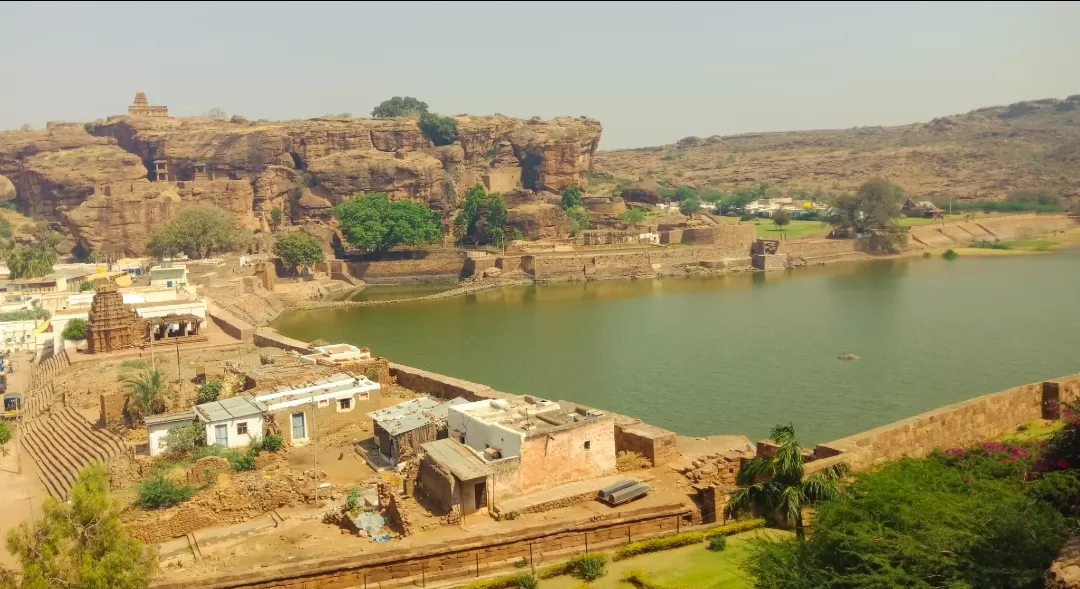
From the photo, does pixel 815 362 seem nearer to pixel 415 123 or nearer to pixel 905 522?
pixel 905 522

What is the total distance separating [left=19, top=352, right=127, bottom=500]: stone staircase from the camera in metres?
15.2

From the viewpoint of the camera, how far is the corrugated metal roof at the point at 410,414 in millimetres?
13922

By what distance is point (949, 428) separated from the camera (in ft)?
37.6

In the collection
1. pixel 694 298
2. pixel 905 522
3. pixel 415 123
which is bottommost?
pixel 694 298

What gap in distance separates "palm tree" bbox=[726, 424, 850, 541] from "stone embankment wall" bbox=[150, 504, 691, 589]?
3.22ft

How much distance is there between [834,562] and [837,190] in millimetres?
86301

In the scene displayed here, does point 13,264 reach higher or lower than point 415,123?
lower

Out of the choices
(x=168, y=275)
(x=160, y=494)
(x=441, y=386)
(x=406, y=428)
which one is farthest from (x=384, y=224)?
(x=160, y=494)

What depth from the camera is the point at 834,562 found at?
22.8 ft

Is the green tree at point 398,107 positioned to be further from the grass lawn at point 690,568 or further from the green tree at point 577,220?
the grass lawn at point 690,568

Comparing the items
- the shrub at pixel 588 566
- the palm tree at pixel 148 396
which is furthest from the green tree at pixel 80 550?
the palm tree at pixel 148 396

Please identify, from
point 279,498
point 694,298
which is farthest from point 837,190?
point 279,498

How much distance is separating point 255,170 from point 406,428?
49.0 meters

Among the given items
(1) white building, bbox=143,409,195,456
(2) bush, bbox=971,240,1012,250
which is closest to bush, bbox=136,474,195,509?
(1) white building, bbox=143,409,195,456
